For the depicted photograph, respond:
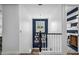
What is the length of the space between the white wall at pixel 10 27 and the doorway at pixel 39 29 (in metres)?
0.32

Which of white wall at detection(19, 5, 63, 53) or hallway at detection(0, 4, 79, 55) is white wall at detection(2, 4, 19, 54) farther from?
white wall at detection(19, 5, 63, 53)

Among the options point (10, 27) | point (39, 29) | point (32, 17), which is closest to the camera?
point (39, 29)

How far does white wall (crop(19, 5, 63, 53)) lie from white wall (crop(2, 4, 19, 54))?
106 mm

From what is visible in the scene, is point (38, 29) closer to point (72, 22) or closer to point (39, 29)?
point (39, 29)

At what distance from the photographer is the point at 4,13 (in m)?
2.55

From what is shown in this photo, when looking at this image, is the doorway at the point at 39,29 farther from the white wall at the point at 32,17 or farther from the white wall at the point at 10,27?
the white wall at the point at 10,27

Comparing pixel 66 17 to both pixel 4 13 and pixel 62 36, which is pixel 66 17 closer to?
pixel 62 36

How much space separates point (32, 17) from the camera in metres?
2.37

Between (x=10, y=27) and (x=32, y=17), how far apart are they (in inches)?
18.0

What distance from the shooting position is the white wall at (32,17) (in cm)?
237

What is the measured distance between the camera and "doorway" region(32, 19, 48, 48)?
2154 mm

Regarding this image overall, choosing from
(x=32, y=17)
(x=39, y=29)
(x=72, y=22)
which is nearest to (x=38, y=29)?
(x=39, y=29)

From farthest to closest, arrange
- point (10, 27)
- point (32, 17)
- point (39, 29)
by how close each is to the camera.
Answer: point (10, 27) < point (32, 17) < point (39, 29)
